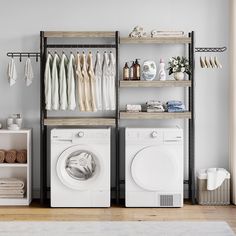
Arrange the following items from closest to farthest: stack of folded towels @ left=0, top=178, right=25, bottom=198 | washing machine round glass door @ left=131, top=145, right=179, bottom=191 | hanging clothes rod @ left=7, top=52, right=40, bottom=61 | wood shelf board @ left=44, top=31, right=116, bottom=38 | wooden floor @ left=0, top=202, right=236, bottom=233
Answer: wooden floor @ left=0, top=202, right=236, bottom=233 → washing machine round glass door @ left=131, top=145, right=179, bottom=191 → wood shelf board @ left=44, top=31, right=116, bottom=38 → stack of folded towels @ left=0, top=178, right=25, bottom=198 → hanging clothes rod @ left=7, top=52, right=40, bottom=61

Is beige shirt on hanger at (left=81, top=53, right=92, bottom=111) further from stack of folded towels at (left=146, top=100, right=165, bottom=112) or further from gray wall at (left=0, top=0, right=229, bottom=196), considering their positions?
stack of folded towels at (left=146, top=100, right=165, bottom=112)

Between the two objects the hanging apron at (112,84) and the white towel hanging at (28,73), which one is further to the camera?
the white towel hanging at (28,73)

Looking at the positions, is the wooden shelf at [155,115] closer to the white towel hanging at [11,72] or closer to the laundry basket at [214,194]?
the laundry basket at [214,194]

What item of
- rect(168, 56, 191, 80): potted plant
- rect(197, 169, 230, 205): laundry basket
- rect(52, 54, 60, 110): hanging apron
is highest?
rect(168, 56, 191, 80): potted plant

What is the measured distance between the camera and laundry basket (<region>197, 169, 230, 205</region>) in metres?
5.60

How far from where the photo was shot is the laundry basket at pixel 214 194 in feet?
18.4

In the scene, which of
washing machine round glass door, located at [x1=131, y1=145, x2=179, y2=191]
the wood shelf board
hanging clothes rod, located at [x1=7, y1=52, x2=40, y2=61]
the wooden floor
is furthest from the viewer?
hanging clothes rod, located at [x1=7, y1=52, x2=40, y2=61]

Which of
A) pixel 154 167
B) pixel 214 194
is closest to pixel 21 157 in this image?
pixel 154 167

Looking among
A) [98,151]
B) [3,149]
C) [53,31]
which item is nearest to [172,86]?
[98,151]

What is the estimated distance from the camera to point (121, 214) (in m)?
5.22

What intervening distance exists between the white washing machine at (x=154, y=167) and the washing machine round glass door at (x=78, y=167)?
0.34m

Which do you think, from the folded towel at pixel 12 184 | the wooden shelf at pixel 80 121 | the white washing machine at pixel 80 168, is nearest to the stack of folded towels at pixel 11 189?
the folded towel at pixel 12 184

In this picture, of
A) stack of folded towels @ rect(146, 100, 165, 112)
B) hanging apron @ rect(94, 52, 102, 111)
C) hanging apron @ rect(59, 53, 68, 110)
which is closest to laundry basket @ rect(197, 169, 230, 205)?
stack of folded towels @ rect(146, 100, 165, 112)
